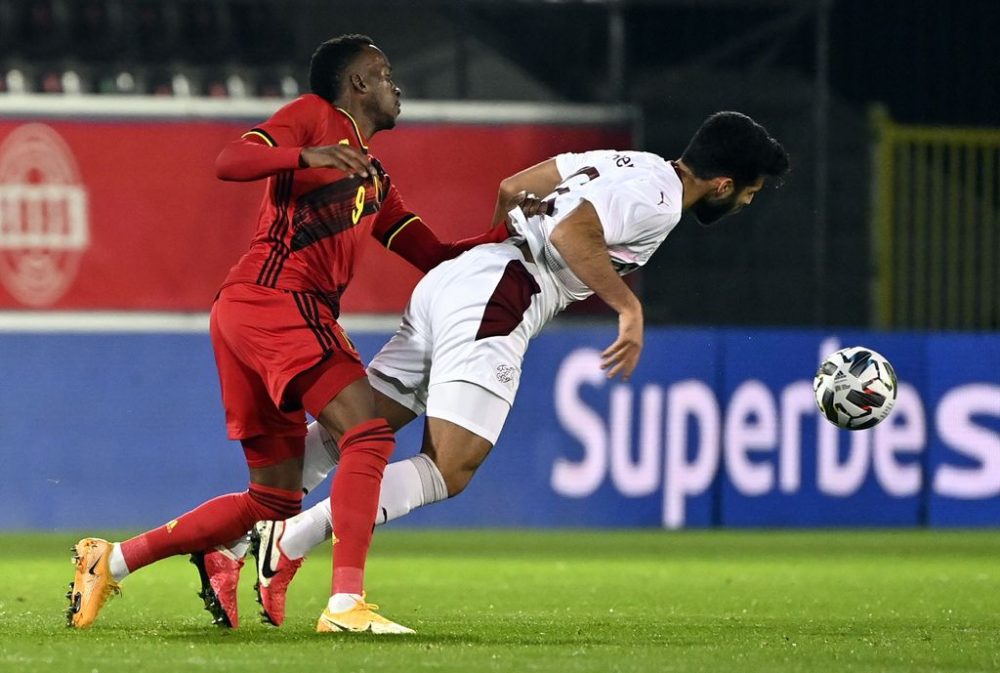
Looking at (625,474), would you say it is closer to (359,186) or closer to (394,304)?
(394,304)

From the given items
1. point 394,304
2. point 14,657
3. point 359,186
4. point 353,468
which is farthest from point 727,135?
point 394,304

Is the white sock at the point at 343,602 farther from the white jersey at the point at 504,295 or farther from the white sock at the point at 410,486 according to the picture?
the white jersey at the point at 504,295

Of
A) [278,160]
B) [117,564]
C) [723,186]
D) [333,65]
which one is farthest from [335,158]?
[117,564]

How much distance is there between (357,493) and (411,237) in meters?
1.22

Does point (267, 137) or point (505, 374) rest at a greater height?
point (267, 137)

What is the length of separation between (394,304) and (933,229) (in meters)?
4.22

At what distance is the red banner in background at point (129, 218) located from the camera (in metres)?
13.1

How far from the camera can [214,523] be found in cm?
614

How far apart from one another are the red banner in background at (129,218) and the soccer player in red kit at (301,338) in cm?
694

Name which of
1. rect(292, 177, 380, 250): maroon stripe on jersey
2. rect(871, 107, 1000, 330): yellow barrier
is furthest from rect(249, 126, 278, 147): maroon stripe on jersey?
rect(871, 107, 1000, 330): yellow barrier

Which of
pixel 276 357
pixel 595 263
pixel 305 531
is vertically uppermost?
pixel 595 263

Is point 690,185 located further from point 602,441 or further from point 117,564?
point 602,441

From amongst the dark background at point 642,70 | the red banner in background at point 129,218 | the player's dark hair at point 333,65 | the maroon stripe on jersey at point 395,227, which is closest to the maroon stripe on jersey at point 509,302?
the maroon stripe on jersey at point 395,227

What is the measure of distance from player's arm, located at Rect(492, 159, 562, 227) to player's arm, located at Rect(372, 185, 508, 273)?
156mm
